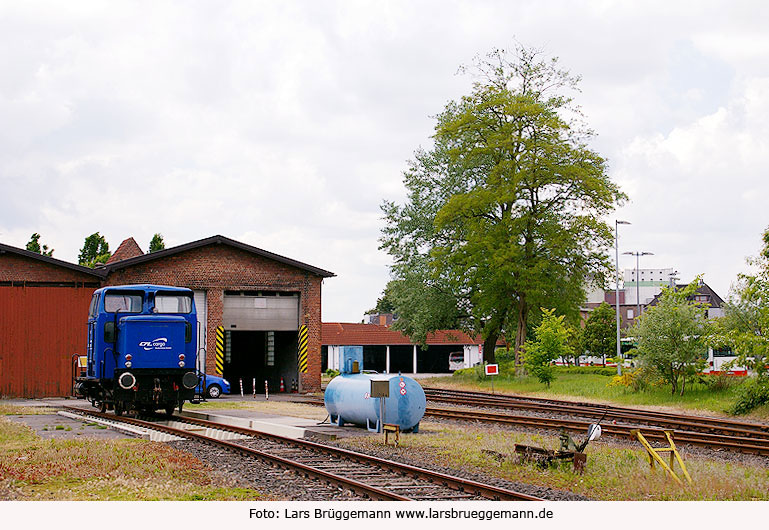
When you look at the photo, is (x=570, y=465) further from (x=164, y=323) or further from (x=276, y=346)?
(x=276, y=346)

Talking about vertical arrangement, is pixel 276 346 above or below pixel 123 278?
below

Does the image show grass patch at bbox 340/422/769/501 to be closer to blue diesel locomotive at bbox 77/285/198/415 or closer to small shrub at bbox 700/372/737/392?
blue diesel locomotive at bbox 77/285/198/415

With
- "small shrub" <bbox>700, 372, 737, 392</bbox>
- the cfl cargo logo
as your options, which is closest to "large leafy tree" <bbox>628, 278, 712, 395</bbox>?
"small shrub" <bbox>700, 372, 737, 392</bbox>

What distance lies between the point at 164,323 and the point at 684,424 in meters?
14.0

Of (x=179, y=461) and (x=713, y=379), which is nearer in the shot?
(x=179, y=461)

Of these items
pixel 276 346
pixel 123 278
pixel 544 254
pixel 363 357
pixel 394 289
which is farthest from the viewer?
pixel 363 357

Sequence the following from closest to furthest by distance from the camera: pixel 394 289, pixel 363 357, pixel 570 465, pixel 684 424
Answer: pixel 570 465
pixel 684 424
pixel 394 289
pixel 363 357

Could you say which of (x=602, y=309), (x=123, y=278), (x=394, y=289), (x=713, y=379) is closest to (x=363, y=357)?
(x=394, y=289)

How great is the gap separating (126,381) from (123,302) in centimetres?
235

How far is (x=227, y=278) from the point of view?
1473 inches

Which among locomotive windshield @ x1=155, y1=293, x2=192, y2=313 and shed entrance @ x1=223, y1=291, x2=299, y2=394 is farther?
shed entrance @ x1=223, y1=291, x2=299, y2=394

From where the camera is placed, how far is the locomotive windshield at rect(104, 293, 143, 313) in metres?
22.9

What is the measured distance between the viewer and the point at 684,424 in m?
21.4

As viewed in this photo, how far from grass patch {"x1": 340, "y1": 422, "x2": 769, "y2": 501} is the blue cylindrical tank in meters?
0.66
